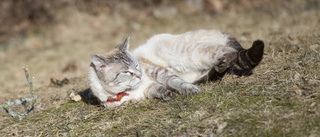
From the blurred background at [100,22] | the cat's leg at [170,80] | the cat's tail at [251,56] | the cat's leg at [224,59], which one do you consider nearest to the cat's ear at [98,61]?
the cat's leg at [170,80]

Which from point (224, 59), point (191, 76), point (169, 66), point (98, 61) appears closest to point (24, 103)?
point (98, 61)

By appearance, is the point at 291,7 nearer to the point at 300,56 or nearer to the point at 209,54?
the point at 300,56

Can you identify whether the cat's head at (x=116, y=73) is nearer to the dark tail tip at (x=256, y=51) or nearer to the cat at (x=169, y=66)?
the cat at (x=169, y=66)

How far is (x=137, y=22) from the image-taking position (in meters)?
10.9

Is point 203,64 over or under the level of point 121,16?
under

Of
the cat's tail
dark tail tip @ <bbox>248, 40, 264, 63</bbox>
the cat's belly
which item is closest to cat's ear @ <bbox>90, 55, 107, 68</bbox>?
the cat's belly

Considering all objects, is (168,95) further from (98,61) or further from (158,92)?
(98,61)

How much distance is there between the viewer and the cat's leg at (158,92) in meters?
3.75

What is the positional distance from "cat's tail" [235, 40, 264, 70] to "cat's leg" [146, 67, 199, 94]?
57 cm

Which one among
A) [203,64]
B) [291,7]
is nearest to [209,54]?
[203,64]

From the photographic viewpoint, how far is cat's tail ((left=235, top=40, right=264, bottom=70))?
343 centimetres

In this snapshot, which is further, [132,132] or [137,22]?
[137,22]

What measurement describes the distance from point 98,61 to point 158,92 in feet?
2.49

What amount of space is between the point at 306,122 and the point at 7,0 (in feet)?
35.1
